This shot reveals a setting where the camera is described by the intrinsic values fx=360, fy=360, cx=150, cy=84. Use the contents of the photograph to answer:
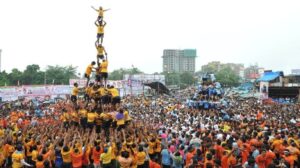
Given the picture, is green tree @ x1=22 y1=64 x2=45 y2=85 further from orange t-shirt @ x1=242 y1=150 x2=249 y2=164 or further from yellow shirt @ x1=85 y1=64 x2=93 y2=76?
orange t-shirt @ x1=242 y1=150 x2=249 y2=164

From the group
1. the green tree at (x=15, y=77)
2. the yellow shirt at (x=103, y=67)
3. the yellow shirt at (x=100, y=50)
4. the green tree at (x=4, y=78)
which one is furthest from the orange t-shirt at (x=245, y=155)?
the green tree at (x=15, y=77)

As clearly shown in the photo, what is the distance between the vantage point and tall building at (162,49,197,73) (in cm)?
15975

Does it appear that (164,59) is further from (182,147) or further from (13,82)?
(182,147)

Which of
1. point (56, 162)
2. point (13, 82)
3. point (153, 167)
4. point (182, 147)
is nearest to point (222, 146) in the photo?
point (182, 147)

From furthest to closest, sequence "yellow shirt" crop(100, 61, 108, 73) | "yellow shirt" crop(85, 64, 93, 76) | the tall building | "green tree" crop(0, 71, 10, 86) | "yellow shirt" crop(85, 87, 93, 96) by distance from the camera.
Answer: the tall building < "green tree" crop(0, 71, 10, 86) < "yellow shirt" crop(100, 61, 108, 73) < "yellow shirt" crop(85, 64, 93, 76) < "yellow shirt" crop(85, 87, 93, 96)

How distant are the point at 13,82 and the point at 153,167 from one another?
163 feet

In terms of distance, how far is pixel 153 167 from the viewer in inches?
333

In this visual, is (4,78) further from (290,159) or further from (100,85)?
(290,159)

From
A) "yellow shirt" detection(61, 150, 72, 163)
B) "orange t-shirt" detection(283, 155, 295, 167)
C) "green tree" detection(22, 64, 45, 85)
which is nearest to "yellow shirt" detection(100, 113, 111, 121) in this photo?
"yellow shirt" detection(61, 150, 72, 163)

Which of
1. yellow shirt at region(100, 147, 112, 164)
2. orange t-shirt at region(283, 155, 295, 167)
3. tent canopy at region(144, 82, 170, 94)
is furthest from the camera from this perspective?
tent canopy at region(144, 82, 170, 94)

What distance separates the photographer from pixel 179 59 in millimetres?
→ 161875

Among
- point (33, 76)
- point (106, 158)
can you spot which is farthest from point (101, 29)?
point (33, 76)

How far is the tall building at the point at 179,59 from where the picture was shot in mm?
159750

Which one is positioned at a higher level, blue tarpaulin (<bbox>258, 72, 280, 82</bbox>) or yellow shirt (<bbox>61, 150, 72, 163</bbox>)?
blue tarpaulin (<bbox>258, 72, 280, 82</bbox>)
